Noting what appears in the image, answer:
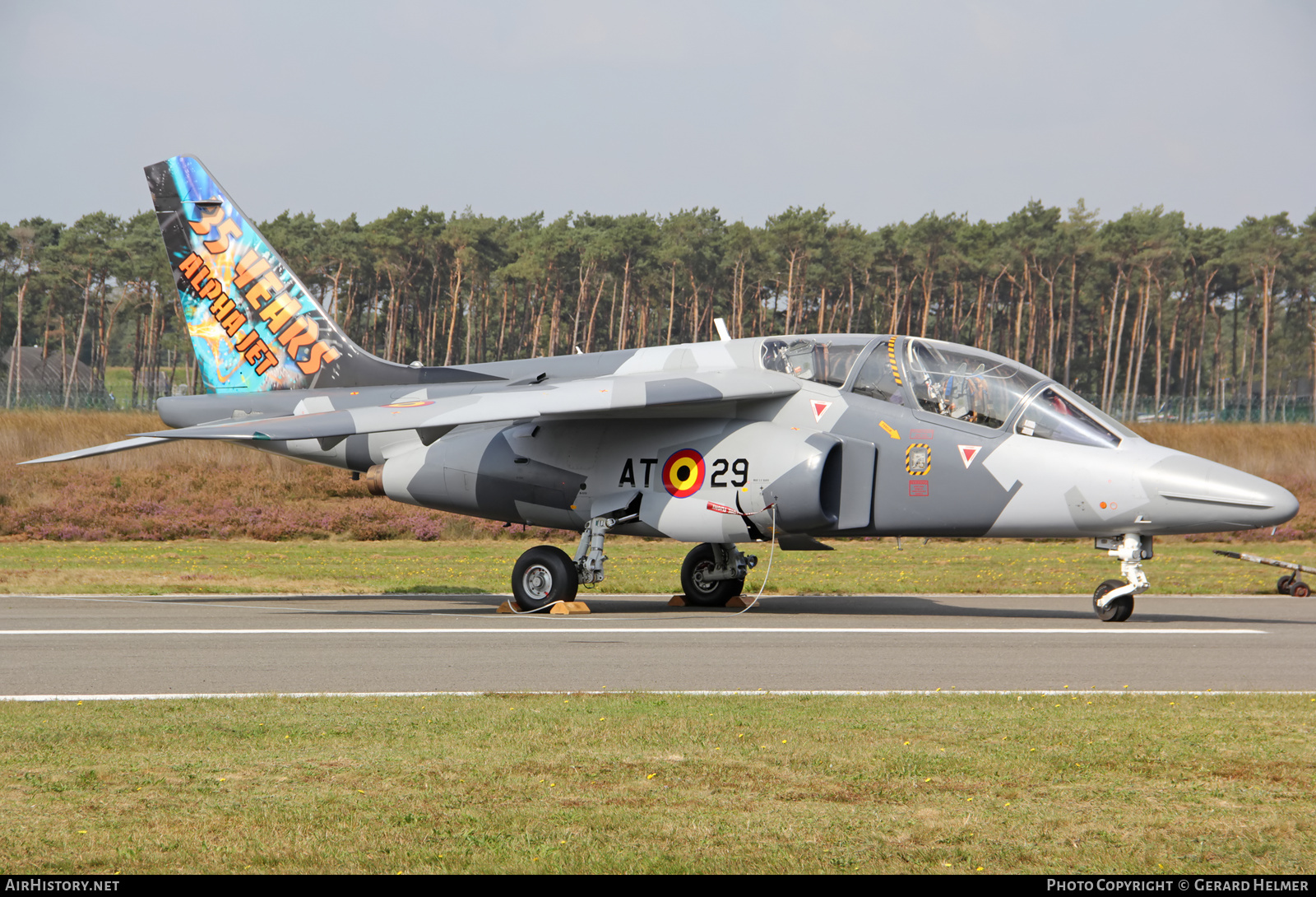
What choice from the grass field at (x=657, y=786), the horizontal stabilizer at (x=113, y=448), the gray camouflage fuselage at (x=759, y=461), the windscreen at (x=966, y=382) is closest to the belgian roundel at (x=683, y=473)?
the gray camouflage fuselage at (x=759, y=461)

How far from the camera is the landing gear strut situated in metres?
17.5

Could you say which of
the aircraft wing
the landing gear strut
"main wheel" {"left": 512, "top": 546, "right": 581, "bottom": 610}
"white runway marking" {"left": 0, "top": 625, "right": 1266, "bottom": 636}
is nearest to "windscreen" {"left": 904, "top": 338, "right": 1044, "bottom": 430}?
the aircraft wing

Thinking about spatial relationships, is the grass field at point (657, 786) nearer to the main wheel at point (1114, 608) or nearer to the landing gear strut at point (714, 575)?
the main wheel at point (1114, 608)

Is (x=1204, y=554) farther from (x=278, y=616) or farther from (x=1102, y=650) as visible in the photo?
(x=278, y=616)

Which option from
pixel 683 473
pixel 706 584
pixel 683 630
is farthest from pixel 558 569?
pixel 683 630

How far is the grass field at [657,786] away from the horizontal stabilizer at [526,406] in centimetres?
669

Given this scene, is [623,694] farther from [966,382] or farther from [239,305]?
[239,305]

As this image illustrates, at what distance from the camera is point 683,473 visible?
631 inches

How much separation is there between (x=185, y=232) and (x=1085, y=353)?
101 m

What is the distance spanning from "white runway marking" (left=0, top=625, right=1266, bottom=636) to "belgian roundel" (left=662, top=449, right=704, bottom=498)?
7.20 feet

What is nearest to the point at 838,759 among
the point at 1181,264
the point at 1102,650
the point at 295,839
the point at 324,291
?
the point at 295,839

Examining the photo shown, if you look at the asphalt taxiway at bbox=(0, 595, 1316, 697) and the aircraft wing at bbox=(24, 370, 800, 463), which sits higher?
the aircraft wing at bbox=(24, 370, 800, 463)

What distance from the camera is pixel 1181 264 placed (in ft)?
331

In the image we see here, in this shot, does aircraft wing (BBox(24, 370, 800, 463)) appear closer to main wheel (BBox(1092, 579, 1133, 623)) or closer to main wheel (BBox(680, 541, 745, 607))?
main wheel (BBox(680, 541, 745, 607))
